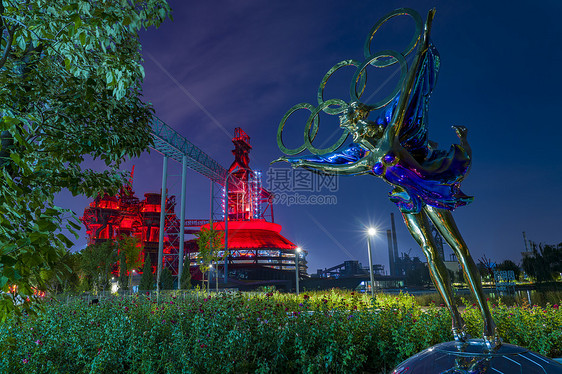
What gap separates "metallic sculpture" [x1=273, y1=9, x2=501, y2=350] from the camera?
2932 mm

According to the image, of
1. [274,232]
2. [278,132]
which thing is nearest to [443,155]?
[278,132]

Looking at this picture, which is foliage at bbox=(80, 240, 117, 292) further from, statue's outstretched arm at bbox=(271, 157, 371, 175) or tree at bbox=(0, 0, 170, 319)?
statue's outstretched arm at bbox=(271, 157, 371, 175)

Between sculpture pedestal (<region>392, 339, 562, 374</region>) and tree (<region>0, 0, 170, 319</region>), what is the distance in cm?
284

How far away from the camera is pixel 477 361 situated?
2.43 meters

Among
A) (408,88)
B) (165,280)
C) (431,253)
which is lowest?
(165,280)

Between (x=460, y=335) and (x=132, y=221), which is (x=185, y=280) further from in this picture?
(x=132, y=221)

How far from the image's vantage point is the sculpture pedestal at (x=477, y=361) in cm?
233

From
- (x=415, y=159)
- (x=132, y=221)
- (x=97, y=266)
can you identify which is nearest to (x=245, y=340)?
(x=415, y=159)

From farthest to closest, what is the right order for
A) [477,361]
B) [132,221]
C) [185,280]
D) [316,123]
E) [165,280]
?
[132,221] < [185,280] < [165,280] < [316,123] < [477,361]

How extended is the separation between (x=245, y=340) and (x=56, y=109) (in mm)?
4782

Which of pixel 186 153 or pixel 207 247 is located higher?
pixel 186 153

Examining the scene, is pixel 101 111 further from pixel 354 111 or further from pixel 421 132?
pixel 421 132

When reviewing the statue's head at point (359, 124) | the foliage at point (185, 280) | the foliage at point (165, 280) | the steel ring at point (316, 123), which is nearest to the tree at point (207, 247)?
the foliage at point (185, 280)

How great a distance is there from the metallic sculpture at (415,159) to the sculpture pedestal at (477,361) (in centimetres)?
16
